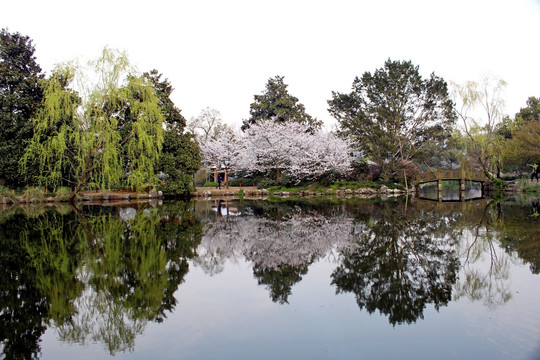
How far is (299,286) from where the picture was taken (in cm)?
549

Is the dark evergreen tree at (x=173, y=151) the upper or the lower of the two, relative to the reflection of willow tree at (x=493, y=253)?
upper

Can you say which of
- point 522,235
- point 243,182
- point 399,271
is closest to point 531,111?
point 243,182

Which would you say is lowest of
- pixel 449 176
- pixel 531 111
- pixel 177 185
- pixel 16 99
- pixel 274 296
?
pixel 274 296

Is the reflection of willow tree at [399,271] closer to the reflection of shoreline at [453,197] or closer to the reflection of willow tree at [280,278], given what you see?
the reflection of willow tree at [280,278]

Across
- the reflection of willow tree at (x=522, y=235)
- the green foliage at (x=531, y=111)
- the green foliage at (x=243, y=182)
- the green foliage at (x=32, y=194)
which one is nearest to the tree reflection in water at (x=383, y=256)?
the reflection of willow tree at (x=522, y=235)

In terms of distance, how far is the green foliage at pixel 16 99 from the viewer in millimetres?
22125

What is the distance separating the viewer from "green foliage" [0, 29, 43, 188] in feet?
72.6

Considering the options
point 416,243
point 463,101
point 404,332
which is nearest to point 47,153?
point 416,243

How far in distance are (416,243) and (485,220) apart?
16.8 ft

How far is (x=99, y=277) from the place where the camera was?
19.2 ft

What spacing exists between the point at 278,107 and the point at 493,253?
31.7 m

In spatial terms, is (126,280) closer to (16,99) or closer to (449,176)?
(16,99)

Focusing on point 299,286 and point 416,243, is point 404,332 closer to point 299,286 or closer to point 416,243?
point 299,286

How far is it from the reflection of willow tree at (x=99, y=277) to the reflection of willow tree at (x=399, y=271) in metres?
2.43
